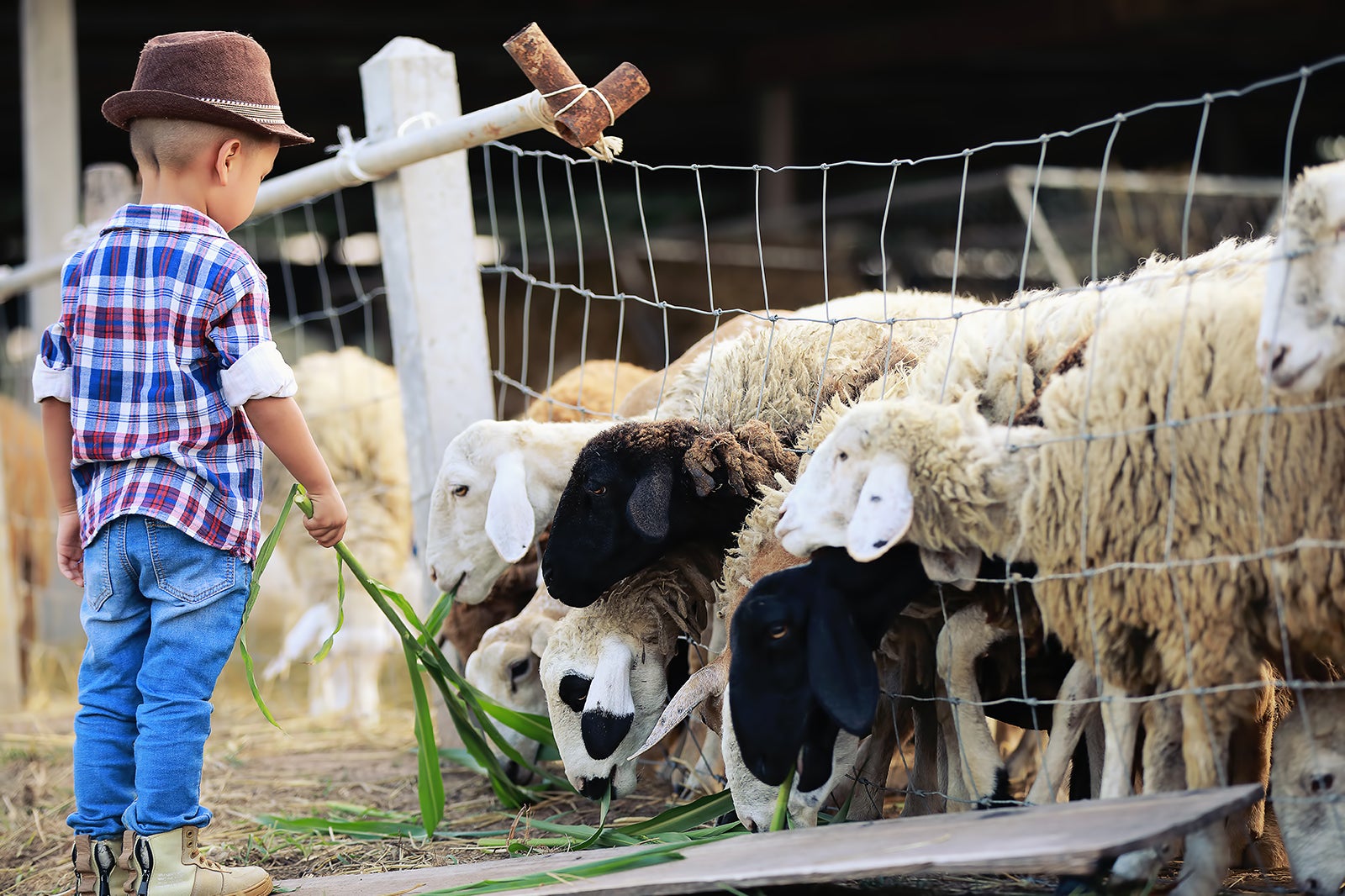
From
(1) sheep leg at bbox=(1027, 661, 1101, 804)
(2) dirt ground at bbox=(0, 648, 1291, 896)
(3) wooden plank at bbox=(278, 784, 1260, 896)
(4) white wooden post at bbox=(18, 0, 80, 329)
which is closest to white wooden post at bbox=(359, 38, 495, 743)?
(2) dirt ground at bbox=(0, 648, 1291, 896)

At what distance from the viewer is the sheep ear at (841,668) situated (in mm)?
1981

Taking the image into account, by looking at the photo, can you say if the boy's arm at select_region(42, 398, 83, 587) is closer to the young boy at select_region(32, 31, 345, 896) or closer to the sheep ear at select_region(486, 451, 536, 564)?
the young boy at select_region(32, 31, 345, 896)

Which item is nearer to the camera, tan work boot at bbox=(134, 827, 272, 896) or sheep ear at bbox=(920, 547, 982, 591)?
sheep ear at bbox=(920, 547, 982, 591)

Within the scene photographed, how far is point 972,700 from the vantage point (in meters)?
2.22

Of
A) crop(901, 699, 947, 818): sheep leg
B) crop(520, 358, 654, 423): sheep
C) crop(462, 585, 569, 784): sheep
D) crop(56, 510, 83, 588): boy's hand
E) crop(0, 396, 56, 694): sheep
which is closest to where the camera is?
crop(901, 699, 947, 818): sheep leg

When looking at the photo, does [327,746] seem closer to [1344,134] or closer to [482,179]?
[482,179]

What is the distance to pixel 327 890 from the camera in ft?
7.62

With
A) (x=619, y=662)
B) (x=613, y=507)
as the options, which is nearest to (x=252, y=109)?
(x=613, y=507)

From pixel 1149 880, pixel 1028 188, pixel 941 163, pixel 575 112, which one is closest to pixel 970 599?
pixel 1149 880

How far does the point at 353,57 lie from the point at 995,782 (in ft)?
26.1

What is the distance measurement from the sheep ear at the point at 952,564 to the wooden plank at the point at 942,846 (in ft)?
1.19

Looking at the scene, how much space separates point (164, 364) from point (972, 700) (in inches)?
58.2

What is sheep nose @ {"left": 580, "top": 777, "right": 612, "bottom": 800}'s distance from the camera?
254cm

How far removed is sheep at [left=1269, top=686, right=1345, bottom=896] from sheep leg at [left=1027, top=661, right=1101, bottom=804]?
289mm
